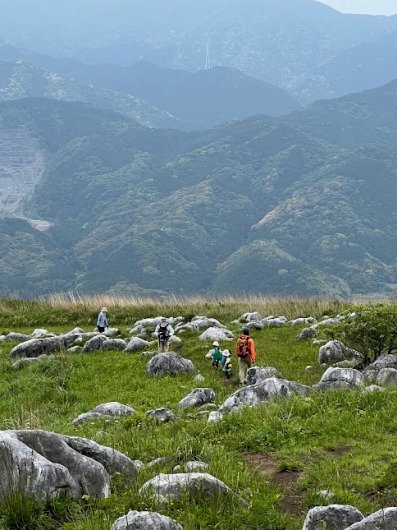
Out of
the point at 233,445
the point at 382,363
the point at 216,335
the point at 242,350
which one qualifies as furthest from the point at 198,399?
the point at 216,335

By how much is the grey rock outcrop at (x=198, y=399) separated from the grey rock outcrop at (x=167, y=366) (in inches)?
207

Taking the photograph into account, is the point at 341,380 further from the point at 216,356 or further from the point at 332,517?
the point at 216,356

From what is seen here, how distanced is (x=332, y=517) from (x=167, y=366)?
14428 mm

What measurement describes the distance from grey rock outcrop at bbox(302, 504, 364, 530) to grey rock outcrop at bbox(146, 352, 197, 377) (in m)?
14.1

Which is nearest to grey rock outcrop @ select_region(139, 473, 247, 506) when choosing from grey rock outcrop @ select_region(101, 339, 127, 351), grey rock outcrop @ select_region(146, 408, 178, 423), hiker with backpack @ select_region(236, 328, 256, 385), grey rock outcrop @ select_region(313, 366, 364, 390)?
grey rock outcrop @ select_region(146, 408, 178, 423)

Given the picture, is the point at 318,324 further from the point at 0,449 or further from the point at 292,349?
the point at 0,449

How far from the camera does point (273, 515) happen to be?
774 cm

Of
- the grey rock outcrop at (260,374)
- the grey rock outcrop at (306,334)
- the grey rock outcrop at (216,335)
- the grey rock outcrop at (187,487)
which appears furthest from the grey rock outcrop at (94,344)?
the grey rock outcrop at (187,487)

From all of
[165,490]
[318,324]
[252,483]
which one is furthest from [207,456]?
[318,324]

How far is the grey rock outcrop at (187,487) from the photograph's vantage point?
7.77 m

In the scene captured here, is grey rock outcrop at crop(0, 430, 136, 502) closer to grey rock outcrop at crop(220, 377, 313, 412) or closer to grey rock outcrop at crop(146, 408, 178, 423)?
grey rock outcrop at crop(146, 408, 178, 423)

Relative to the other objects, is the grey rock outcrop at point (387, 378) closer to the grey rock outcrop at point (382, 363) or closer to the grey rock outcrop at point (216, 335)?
the grey rock outcrop at point (382, 363)

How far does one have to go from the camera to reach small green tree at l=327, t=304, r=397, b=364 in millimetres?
18562

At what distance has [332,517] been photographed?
721 centimetres
